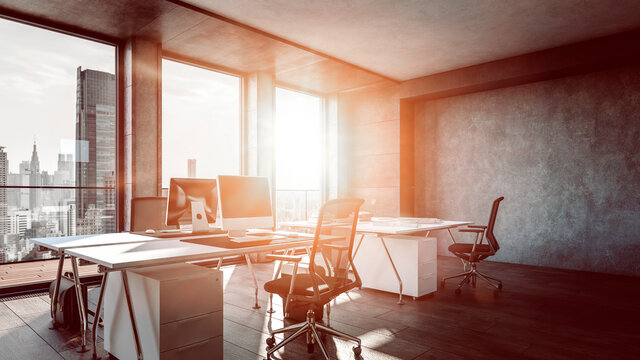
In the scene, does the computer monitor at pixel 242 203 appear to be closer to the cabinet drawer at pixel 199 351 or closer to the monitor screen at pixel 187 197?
the monitor screen at pixel 187 197

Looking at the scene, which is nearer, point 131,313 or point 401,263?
point 131,313

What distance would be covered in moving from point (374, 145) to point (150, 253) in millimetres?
6270

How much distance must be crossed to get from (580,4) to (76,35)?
637cm

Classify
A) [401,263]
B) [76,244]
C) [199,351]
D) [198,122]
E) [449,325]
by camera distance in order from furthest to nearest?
[198,122] < [401,263] < [449,325] < [76,244] < [199,351]

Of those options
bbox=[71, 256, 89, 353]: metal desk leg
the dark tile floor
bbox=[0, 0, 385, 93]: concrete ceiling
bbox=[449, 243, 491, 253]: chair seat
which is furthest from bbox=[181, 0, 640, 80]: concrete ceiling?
the dark tile floor

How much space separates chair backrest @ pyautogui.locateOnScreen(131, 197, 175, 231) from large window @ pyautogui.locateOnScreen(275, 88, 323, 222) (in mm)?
3275

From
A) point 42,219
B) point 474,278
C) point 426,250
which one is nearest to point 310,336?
point 426,250

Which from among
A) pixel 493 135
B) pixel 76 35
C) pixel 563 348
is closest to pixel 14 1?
pixel 76 35

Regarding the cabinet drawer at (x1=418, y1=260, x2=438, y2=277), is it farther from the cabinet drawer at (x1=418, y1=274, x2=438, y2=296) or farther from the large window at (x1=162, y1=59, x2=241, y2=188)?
the large window at (x1=162, y1=59, x2=241, y2=188)

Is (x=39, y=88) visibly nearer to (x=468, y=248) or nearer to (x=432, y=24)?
(x=432, y=24)

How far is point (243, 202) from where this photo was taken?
323cm

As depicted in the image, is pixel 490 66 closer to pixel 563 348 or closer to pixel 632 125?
pixel 632 125

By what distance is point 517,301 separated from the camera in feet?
13.8

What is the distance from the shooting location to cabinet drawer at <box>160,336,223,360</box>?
2330 millimetres
